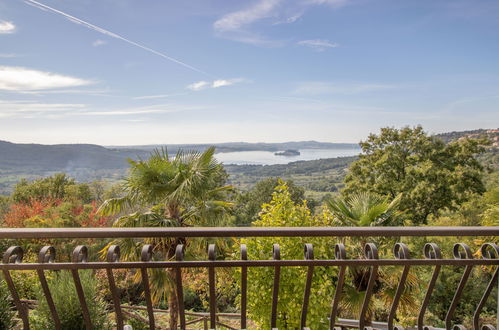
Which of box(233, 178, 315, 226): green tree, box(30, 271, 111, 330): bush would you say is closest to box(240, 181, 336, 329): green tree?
box(30, 271, 111, 330): bush

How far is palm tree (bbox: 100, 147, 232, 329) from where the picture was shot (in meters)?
5.08

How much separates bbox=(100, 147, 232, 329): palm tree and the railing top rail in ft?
12.6

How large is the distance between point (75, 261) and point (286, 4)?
823 cm

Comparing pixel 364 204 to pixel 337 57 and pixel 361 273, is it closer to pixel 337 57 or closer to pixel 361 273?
pixel 361 273

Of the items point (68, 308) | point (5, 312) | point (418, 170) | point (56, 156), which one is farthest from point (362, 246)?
point (56, 156)

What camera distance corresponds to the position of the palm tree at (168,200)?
508 cm

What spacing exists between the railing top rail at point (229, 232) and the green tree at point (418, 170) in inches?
518

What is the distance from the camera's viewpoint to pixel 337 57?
63.6ft

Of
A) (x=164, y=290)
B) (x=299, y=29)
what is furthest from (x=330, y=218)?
(x=299, y=29)

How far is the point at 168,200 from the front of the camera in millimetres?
5230

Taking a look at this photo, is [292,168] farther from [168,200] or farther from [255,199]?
[168,200]

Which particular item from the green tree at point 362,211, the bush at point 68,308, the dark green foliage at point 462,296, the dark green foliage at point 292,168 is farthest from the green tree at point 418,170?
the dark green foliage at point 292,168

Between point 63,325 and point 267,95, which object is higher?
point 267,95

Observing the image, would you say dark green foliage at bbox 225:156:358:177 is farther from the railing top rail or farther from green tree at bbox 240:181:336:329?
the railing top rail
